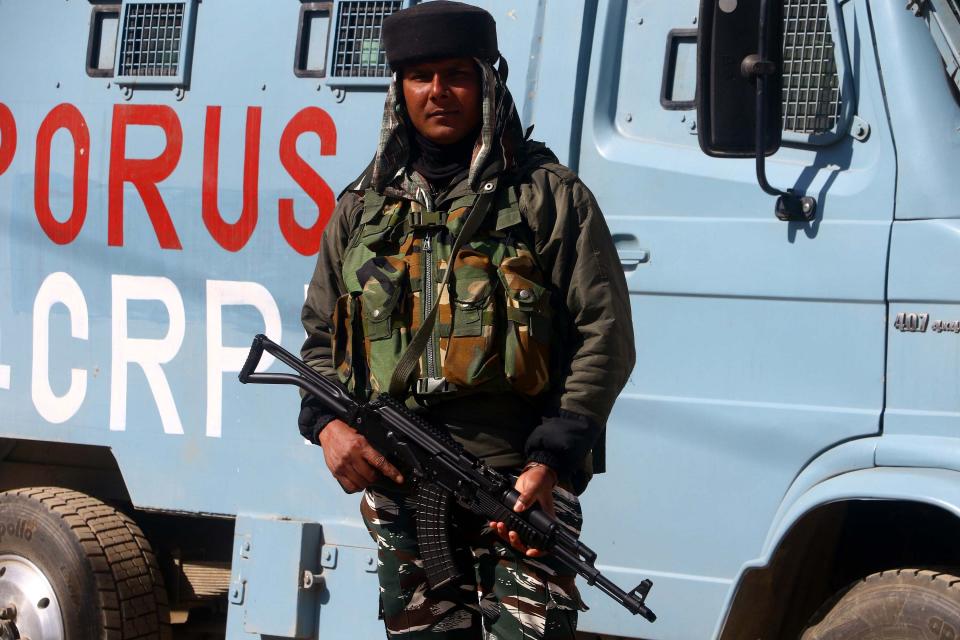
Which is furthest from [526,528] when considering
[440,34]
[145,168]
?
[145,168]

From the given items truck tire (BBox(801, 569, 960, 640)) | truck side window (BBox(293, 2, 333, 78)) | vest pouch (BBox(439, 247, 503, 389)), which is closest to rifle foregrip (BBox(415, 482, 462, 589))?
vest pouch (BBox(439, 247, 503, 389))

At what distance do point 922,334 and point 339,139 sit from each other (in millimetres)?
1661

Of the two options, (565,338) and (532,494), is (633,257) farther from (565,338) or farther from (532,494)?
(532,494)

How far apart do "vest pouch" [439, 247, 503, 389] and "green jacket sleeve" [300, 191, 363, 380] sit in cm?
33

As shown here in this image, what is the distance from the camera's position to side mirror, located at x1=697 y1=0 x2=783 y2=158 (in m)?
3.20

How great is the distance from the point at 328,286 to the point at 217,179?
48.1 inches

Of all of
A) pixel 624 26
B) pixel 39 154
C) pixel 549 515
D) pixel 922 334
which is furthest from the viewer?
pixel 39 154

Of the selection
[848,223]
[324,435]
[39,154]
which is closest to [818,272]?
[848,223]

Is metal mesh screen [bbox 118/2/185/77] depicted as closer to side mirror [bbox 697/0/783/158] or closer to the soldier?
the soldier

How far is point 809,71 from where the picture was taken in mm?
3494

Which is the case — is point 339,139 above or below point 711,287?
above

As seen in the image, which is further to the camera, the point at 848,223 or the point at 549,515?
the point at 848,223

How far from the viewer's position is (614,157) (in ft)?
12.2

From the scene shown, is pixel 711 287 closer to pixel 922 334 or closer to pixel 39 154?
pixel 922 334
